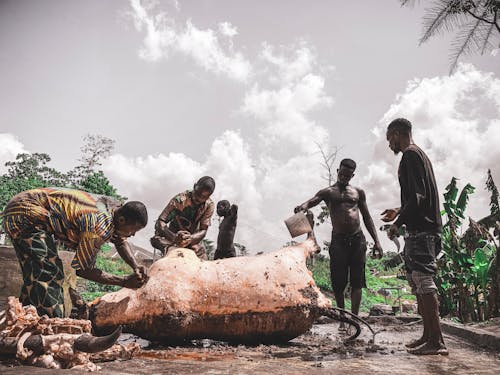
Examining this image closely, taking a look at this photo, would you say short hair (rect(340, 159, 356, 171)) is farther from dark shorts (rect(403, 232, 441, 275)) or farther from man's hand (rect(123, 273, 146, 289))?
man's hand (rect(123, 273, 146, 289))

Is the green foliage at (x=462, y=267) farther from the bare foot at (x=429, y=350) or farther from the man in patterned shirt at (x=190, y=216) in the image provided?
the man in patterned shirt at (x=190, y=216)

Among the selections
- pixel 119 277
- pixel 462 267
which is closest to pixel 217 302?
pixel 119 277

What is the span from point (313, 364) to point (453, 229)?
5.77 metres

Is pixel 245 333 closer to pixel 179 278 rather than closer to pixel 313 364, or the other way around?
pixel 179 278

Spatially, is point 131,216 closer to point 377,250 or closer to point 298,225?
point 298,225

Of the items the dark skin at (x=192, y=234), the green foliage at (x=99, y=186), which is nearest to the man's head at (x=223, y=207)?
the dark skin at (x=192, y=234)

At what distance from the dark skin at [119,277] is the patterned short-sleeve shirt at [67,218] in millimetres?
59

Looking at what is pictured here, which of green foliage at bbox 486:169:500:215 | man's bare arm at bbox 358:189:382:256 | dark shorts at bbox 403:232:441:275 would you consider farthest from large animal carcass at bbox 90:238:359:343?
green foliage at bbox 486:169:500:215

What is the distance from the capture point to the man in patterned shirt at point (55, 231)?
277cm

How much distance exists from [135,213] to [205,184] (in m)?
1.95

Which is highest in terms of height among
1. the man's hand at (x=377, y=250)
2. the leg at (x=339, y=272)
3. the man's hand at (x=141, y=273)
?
the man's hand at (x=377, y=250)

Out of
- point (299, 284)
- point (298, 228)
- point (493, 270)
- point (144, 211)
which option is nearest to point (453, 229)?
point (493, 270)

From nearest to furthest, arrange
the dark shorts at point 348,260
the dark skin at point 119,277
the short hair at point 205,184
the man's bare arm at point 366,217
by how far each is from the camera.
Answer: the dark skin at point 119,277 < the short hair at point 205,184 < the dark shorts at point 348,260 < the man's bare arm at point 366,217

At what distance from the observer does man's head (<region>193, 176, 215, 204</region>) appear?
4.84m
